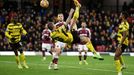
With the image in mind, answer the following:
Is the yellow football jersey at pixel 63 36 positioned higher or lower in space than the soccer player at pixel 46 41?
lower

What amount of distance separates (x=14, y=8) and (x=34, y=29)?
3432 millimetres

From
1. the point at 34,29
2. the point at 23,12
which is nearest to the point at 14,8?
the point at 23,12

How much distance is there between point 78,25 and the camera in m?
35.8

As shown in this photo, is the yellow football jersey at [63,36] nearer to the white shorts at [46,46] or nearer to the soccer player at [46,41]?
the soccer player at [46,41]

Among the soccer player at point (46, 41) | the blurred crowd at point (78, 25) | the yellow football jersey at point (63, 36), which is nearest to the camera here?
the yellow football jersey at point (63, 36)

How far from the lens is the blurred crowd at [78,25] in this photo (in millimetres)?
33969

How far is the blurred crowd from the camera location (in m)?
34.0

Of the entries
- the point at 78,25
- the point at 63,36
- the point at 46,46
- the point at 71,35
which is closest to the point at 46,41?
the point at 46,46

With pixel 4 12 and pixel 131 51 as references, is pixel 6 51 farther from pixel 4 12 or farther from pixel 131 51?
pixel 131 51

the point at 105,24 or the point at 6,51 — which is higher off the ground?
the point at 105,24

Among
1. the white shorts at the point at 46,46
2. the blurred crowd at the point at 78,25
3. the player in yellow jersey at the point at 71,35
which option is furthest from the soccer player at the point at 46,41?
the player in yellow jersey at the point at 71,35

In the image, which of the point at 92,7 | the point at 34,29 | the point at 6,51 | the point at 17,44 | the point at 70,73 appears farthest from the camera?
the point at 92,7

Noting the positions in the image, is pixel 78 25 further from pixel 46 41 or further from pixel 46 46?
pixel 46 46

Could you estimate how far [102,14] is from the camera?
38781 mm
